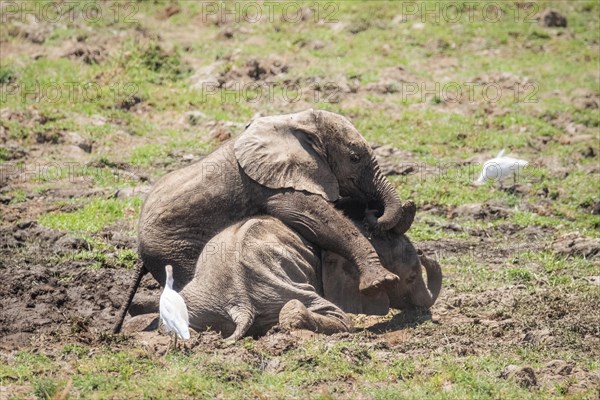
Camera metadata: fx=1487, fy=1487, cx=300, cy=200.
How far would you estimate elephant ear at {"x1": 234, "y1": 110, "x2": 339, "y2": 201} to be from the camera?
12422 mm

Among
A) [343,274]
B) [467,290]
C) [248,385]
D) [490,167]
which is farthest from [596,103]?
[248,385]

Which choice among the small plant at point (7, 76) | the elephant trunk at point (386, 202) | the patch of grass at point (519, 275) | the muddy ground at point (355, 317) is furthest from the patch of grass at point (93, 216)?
the small plant at point (7, 76)

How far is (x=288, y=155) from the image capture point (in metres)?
12.5

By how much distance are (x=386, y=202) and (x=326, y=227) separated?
28.3 inches

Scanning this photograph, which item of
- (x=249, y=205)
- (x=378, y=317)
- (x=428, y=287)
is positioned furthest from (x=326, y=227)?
(x=428, y=287)

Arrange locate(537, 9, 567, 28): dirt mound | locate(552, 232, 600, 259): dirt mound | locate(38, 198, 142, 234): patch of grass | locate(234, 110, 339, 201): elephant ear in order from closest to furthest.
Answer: locate(234, 110, 339, 201): elephant ear
locate(552, 232, 600, 259): dirt mound
locate(38, 198, 142, 234): patch of grass
locate(537, 9, 567, 28): dirt mound

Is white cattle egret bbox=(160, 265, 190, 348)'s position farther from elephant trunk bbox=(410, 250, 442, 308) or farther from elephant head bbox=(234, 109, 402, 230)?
elephant trunk bbox=(410, 250, 442, 308)

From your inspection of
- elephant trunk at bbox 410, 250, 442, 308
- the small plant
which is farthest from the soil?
the small plant

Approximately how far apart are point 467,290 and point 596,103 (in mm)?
7547

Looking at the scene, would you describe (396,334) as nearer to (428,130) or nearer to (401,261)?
(401,261)

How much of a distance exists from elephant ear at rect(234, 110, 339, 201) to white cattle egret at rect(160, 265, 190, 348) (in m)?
1.56

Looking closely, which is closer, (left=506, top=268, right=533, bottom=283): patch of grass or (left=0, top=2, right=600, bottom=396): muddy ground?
(left=0, top=2, right=600, bottom=396): muddy ground

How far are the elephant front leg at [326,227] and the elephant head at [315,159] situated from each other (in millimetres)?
123

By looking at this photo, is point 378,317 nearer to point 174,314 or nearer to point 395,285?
point 395,285
